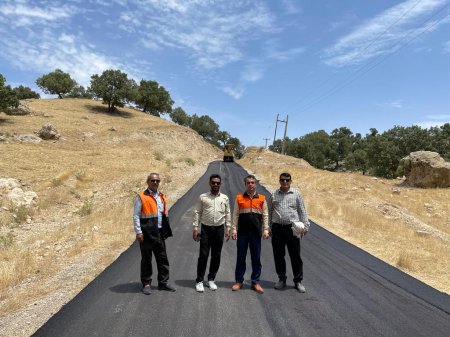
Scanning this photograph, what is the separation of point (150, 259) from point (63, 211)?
12.7 meters

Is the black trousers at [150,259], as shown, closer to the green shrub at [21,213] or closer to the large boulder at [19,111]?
the green shrub at [21,213]

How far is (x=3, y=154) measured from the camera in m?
26.5

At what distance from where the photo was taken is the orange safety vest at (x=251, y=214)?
679 cm

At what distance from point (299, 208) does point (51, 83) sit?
Result: 90.1m

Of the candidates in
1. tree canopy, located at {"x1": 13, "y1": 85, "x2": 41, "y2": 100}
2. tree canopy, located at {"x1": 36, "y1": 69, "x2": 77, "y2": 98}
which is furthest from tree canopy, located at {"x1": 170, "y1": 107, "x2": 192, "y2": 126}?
tree canopy, located at {"x1": 13, "y1": 85, "x2": 41, "y2": 100}

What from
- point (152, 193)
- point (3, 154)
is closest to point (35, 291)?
point (152, 193)

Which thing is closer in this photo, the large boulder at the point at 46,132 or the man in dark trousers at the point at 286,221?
the man in dark trousers at the point at 286,221

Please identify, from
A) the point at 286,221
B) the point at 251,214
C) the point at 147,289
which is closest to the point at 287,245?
the point at 286,221

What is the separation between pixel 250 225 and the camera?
6.83 metres

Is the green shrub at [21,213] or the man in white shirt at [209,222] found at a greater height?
the man in white shirt at [209,222]

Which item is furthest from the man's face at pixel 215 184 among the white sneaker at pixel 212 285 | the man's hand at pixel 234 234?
the white sneaker at pixel 212 285

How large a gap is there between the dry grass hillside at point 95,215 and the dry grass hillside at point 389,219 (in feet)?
0.17

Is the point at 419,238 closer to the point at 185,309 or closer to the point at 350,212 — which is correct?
the point at 350,212

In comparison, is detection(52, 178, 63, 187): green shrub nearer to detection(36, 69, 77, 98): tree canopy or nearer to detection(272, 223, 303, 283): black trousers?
detection(272, 223, 303, 283): black trousers
